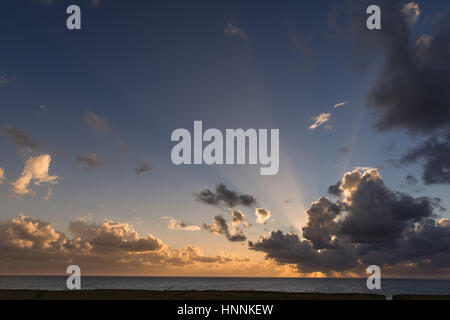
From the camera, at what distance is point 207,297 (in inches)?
2270
